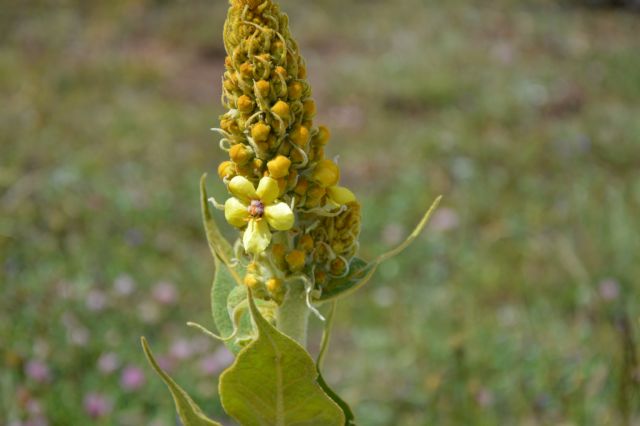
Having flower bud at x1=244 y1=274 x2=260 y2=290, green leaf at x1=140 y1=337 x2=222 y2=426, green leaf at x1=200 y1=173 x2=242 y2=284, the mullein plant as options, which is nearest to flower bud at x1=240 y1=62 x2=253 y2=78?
the mullein plant

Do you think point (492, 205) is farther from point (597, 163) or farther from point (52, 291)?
point (52, 291)

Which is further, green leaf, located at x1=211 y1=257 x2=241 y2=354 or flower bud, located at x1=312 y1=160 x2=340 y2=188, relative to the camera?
green leaf, located at x1=211 y1=257 x2=241 y2=354

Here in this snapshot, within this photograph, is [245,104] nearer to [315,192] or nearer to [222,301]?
[315,192]

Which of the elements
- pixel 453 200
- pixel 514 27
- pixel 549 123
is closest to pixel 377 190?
pixel 453 200

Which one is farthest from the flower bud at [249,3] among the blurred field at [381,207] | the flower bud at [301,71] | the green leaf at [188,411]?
the blurred field at [381,207]

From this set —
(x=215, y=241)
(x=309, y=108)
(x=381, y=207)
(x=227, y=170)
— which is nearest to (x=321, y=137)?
(x=309, y=108)

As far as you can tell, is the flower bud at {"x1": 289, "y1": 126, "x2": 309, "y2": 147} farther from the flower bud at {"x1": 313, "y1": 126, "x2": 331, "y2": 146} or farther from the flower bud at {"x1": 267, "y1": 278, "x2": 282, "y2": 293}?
the flower bud at {"x1": 267, "y1": 278, "x2": 282, "y2": 293}
